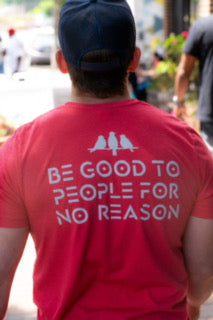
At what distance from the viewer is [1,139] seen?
16.3 ft

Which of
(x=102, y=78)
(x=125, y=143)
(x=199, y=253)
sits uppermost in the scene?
(x=102, y=78)

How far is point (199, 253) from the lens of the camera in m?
1.85

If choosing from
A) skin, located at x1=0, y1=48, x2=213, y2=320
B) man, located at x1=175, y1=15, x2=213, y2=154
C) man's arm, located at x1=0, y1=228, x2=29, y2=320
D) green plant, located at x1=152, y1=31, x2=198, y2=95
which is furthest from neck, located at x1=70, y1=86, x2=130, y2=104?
green plant, located at x1=152, y1=31, x2=198, y2=95

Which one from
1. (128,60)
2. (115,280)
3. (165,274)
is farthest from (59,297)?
(128,60)

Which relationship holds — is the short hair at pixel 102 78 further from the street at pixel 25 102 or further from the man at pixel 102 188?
the street at pixel 25 102

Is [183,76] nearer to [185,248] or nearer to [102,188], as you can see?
[185,248]

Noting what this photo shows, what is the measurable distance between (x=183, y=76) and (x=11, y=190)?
3826 millimetres

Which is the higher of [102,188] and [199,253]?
[102,188]

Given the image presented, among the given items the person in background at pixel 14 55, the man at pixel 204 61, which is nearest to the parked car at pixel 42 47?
the person in background at pixel 14 55

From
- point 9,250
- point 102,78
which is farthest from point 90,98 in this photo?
point 9,250

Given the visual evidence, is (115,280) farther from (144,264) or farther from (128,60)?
(128,60)

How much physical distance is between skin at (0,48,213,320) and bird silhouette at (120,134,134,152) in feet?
0.41

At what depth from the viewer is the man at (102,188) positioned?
1.66 metres

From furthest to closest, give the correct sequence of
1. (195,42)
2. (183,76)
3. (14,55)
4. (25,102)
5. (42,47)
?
(42,47) → (14,55) → (25,102) → (183,76) → (195,42)
